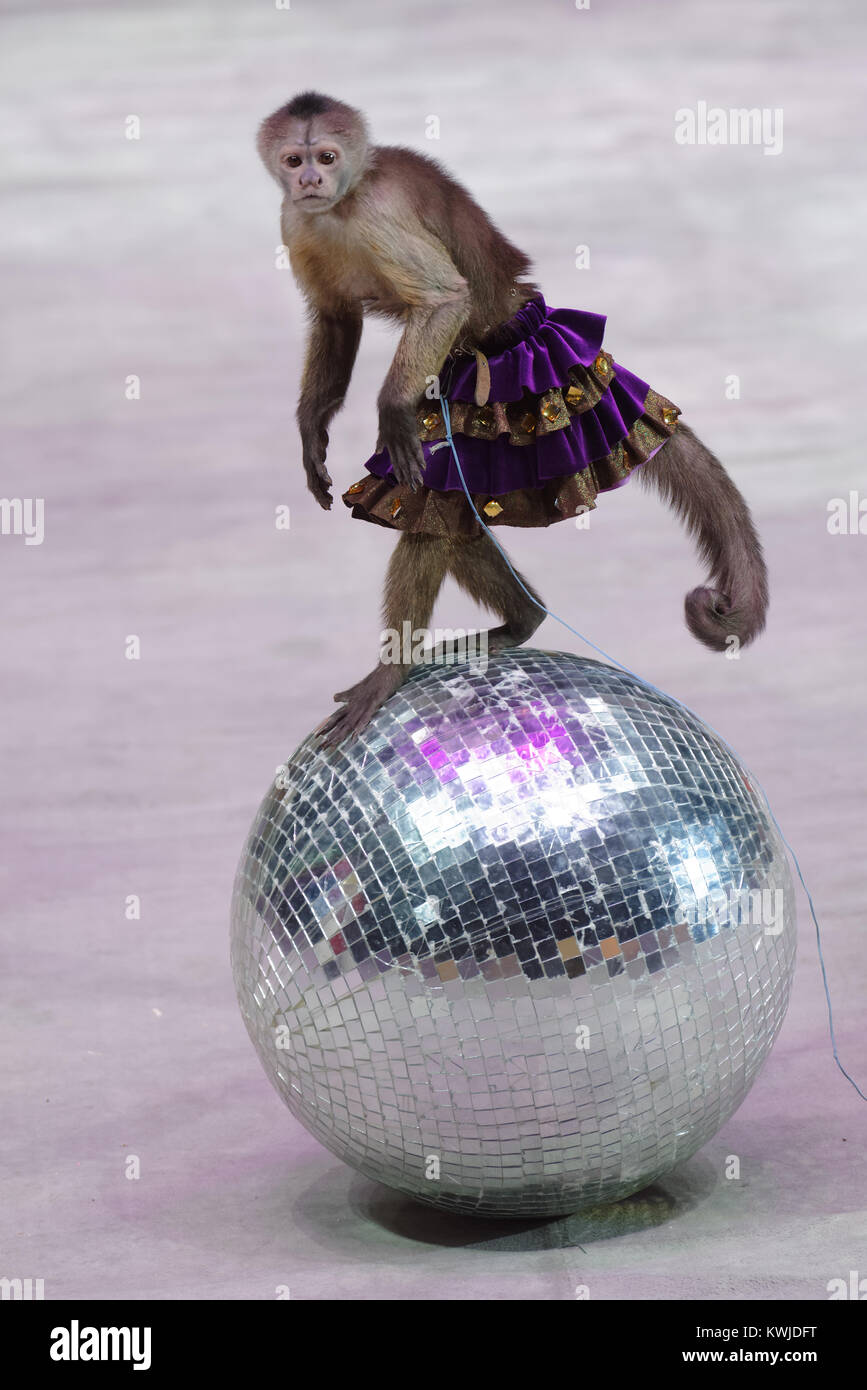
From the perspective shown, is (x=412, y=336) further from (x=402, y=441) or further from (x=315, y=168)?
(x=315, y=168)

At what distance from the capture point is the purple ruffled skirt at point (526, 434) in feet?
13.8

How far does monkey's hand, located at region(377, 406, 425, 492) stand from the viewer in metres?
3.98

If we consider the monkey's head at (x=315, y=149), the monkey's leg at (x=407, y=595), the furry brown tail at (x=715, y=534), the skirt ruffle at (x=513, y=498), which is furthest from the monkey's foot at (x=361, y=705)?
the monkey's head at (x=315, y=149)

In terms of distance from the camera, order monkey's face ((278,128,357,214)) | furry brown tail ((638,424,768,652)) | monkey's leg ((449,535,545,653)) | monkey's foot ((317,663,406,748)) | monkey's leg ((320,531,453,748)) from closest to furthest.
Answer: monkey's face ((278,128,357,214)) < monkey's foot ((317,663,406,748)) < monkey's leg ((320,531,453,748)) < furry brown tail ((638,424,768,652)) < monkey's leg ((449,535,545,653))

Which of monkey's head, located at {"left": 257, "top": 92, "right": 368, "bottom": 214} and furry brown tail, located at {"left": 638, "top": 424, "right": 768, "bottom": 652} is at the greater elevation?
monkey's head, located at {"left": 257, "top": 92, "right": 368, "bottom": 214}

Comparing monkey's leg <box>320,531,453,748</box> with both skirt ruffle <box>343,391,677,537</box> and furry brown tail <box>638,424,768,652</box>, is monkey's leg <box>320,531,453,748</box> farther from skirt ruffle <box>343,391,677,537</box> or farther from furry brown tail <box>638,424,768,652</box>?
furry brown tail <box>638,424,768,652</box>

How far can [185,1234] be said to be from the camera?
412cm

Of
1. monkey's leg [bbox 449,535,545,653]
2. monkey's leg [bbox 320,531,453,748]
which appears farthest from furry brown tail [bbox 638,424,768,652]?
monkey's leg [bbox 320,531,453,748]

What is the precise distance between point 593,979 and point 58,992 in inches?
86.4

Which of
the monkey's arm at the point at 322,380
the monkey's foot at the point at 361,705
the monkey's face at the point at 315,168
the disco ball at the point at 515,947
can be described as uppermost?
the monkey's face at the point at 315,168

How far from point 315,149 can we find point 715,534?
1289 mm

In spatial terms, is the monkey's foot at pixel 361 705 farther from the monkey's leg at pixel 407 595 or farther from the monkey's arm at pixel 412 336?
the monkey's arm at pixel 412 336

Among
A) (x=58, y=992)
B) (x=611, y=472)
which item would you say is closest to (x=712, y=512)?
(x=611, y=472)

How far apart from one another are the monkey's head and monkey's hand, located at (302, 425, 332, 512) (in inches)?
23.0
